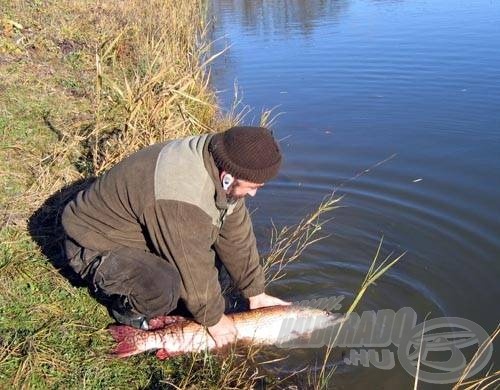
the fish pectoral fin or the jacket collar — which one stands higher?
the jacket collar

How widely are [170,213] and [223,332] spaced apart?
2.91 feet

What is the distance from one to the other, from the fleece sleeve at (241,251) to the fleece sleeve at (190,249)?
1.25 feet

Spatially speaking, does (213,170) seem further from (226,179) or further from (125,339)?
(125,339)

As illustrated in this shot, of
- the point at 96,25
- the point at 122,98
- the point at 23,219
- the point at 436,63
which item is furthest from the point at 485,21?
the point at 23,219

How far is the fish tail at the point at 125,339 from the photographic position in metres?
3.38

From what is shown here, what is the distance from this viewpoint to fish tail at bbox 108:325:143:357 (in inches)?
133

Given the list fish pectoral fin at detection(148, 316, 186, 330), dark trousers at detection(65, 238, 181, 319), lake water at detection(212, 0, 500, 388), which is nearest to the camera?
dark trousers at detection(65, 238, 181, 319)

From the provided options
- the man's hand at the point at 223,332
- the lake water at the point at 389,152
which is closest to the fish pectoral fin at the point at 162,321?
the man's hand at the point at 223,332

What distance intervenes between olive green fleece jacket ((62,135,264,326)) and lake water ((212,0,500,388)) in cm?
93

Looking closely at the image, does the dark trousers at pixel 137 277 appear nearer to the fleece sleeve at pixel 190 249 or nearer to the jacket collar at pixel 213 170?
the fleece sleeve at pixel 190 249

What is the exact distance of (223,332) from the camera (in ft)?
11.5

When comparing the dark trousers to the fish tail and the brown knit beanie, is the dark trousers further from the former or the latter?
the brown knit beanie

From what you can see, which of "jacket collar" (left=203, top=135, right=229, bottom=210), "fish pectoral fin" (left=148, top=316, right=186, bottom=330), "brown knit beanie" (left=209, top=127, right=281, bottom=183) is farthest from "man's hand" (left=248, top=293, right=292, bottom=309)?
"brown knit beanie" (left=209, top=127, right=281, bottom=183)

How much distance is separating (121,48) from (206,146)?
212 inches
